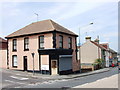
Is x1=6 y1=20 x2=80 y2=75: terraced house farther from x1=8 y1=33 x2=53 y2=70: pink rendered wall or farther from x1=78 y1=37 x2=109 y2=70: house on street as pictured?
x1=78 y1=37 x2=109 y2=70: house on street

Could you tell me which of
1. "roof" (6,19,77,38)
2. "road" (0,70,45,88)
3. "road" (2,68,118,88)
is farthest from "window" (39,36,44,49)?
"road" (2,68,118,88)

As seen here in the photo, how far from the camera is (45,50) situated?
22.3m

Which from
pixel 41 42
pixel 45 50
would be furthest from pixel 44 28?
pixel 45 50

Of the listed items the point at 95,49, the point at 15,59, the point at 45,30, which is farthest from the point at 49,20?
the point at 95,49

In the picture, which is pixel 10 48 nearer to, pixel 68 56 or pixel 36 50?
pixel 36 50

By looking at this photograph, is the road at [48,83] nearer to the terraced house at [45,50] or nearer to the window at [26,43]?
the terraced house at [45,50]

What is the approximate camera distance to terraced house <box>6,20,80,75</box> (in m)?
21.9

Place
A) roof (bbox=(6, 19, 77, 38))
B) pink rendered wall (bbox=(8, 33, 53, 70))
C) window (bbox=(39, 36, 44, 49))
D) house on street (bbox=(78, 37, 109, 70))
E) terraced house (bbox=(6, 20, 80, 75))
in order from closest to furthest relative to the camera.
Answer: terraced house (bbox=(6, 20, 80, 75))
pink rendered wall (bbox=(8, 33, 53, 70))
roof (bbox=(6, 19, 77, 38))
window (bbox=(39, 36, 44, 49))
house on street (bbox=(78, 37, 109, 70))

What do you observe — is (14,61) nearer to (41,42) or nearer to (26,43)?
(26,43)

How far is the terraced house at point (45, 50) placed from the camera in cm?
2192

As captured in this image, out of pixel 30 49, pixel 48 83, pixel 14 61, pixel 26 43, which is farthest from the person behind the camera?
pixel 14 61

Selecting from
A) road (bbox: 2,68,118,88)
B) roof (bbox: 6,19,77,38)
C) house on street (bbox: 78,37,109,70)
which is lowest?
road (bbox: 2,68,118,88)

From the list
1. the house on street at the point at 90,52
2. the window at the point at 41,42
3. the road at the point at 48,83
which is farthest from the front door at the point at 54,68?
the house on street at the point at 90,52

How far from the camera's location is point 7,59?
26719mm
